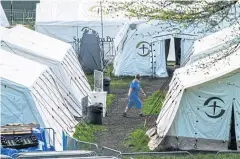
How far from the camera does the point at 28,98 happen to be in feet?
64.8

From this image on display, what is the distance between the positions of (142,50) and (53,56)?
1116 cm

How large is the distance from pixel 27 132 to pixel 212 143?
615 centimetres

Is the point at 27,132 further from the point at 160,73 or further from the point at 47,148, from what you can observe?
the point at 160,73

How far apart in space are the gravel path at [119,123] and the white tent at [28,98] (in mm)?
1251

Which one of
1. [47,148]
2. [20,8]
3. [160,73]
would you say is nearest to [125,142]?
[47,148]

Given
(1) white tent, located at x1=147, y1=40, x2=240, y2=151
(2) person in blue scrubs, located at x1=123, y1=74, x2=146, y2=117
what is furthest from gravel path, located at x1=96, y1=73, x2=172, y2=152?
(1) white tent, located at x1=147, y1=40, x2=240, y2=151

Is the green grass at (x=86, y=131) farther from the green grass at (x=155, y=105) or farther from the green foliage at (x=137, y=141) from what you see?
the green grass at (x=155, y=105)

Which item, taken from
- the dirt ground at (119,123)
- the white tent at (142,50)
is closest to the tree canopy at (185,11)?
the dirt ground at (119,123)

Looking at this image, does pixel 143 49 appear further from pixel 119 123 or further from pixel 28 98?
pixel 28 98

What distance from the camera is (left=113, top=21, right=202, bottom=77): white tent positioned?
37.1 m

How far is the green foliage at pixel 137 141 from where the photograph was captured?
21703 mm

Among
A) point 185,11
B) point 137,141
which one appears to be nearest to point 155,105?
point 137,141

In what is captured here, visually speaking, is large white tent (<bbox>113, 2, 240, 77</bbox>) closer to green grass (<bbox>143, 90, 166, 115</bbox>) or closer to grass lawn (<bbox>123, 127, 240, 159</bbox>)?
green grass (<bbox>143, 90, 166, 115</bbox>)

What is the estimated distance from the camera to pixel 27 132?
16.9 metres
